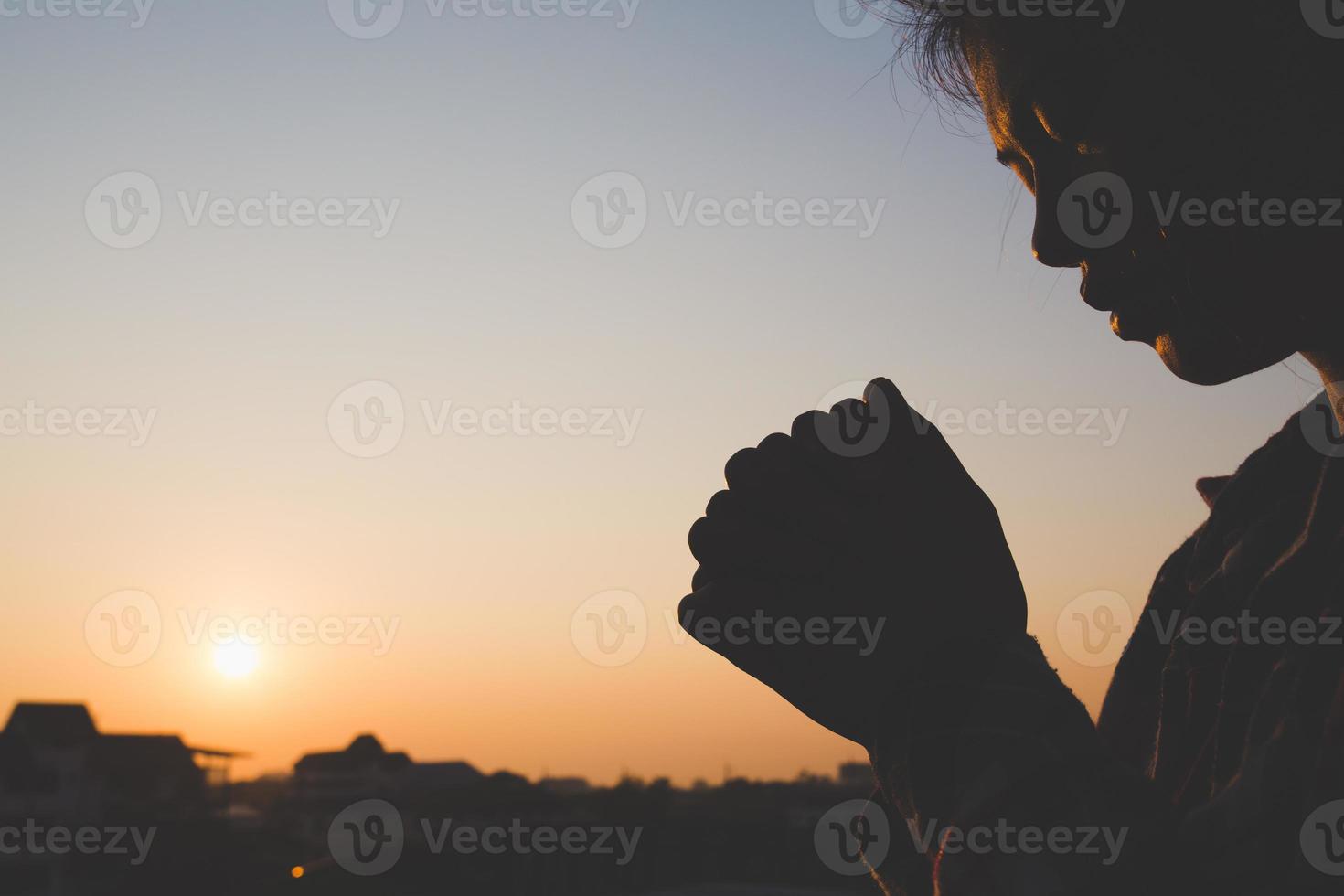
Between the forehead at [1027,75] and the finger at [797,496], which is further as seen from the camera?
the forehead at [1027,75]

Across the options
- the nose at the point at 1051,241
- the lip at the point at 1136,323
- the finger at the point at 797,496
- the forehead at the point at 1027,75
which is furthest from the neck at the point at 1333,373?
the finger at the point at 797,496

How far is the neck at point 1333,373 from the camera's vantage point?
1175mm

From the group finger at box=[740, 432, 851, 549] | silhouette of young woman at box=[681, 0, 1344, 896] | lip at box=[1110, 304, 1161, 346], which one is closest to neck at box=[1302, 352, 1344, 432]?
silhouette of young woman at box=[681, 0, 1344, 896]

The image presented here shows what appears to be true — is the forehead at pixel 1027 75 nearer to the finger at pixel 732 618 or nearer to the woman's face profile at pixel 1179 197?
the woman's face profile at pixel 1179 197

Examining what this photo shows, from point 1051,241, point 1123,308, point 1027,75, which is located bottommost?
point 1123,308

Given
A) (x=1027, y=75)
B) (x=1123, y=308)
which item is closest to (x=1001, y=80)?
(x=1027, y=75)

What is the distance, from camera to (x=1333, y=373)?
1190mm

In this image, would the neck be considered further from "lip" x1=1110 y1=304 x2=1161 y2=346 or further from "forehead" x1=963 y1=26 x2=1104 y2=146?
"forehead" x1=963 y1=26 x2=1104 y2=146

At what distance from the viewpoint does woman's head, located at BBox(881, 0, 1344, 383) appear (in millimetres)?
1048

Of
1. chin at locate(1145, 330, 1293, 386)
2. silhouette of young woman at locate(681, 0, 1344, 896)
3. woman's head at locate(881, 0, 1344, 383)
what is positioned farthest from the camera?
chin at locate(1145, 330, 1293, 386)

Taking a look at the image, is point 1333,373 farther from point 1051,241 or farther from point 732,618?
point 732,618

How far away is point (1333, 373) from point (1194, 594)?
29 centimetres

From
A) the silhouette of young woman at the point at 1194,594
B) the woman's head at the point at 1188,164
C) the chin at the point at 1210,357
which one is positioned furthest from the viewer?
the chin at the point at 1210,357

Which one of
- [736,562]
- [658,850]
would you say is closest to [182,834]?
[658,850]
